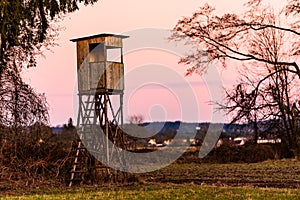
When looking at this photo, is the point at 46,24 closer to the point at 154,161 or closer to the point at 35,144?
the point at 35,144

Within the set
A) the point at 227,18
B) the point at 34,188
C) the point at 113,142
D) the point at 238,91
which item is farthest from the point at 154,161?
the point at 34,188

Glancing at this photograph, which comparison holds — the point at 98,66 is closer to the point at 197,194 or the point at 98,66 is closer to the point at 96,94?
the point at 96,94

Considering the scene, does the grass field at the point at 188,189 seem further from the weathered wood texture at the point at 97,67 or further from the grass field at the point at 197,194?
the weathered wood texture at the point at 97,67

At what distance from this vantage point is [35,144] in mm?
25984

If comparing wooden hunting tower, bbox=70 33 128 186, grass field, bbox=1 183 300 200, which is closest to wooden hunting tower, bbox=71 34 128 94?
wooden hunting tower, bbox=70 33 128 186

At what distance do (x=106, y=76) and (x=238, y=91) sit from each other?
9395 mm

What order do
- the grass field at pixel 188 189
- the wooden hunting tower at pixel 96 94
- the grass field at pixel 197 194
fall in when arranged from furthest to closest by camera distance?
the wooden hunting tower at pixel 96 94 → the grass field at pixel 188 189 → the grass field at pixel 197 194

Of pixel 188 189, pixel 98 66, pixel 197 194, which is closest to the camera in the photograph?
pixel 197 194

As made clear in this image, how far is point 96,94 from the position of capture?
24.2m

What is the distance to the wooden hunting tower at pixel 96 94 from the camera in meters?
23.8

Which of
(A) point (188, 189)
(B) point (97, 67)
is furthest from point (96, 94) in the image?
(A) point (188, 189)

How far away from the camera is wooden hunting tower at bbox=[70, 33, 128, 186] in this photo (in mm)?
23750

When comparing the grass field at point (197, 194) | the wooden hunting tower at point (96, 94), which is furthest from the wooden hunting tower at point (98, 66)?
the grass field at point (197, 194)

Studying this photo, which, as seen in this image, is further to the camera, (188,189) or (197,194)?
(188,189)
